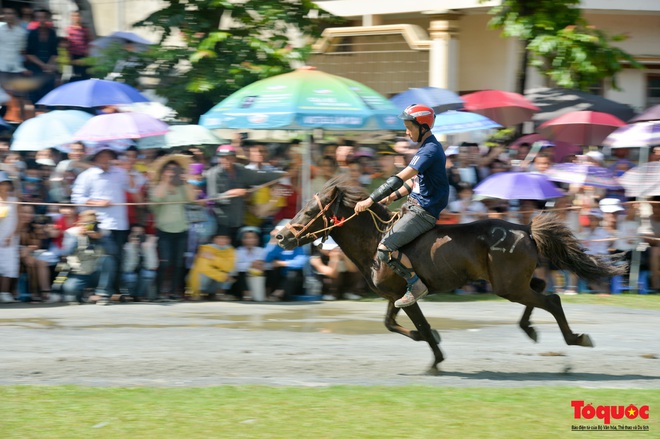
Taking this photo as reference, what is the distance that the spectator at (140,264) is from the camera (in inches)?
529

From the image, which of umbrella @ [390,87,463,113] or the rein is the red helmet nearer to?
the rein

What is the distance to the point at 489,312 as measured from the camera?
13102 mm

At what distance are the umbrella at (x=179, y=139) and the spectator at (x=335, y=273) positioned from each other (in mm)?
2636

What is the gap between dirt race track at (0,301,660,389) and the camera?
8.96 metres

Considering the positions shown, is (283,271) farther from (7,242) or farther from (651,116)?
(651,116)

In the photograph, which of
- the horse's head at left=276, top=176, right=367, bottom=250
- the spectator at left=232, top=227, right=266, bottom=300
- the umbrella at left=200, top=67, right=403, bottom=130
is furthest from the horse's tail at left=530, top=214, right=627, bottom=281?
the spectator at left=232, top=227, right=266, bottom=300

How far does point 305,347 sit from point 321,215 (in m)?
1.63

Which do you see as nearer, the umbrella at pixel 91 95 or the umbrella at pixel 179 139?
the umbrella at pixel 179 139

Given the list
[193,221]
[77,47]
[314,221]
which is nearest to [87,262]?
[193,221]

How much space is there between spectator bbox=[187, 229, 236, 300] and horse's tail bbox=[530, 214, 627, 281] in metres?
5.52

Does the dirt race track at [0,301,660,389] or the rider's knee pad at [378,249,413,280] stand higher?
the rider's knee pad at [378,249,413,280]

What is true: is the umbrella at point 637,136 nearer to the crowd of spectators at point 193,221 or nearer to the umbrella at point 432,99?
the crowd of spectators at point 193,221

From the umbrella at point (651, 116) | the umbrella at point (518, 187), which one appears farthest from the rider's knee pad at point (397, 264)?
the umbrella at point (651, 116)

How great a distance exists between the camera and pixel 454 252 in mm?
9336
